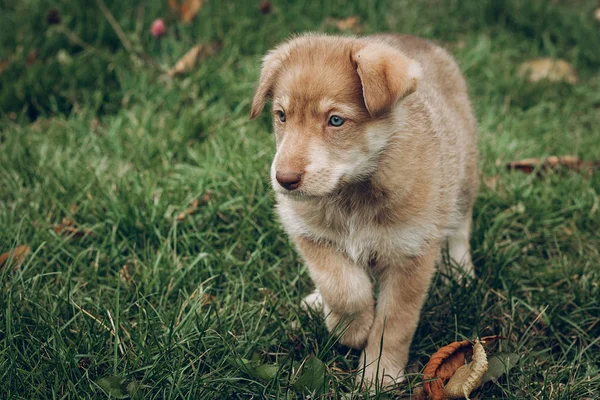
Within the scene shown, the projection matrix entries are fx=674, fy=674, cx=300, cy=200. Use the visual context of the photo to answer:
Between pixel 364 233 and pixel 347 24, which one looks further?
pixel 347 24

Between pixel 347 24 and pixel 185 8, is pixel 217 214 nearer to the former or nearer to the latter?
pixel 185 8

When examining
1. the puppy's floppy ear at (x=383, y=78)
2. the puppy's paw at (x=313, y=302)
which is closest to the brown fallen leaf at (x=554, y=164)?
the puppy's paw at (x=313, y=302)

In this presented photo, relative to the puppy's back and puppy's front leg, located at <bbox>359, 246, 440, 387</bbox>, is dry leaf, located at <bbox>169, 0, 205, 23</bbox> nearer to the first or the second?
the puppy's back

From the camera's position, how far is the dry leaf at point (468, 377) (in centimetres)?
272

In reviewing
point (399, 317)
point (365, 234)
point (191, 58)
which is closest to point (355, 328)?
point (399, 317)

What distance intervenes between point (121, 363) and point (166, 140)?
2029mm

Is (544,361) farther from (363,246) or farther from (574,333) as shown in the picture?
(363,246)

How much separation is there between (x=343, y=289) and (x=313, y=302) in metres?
0.42

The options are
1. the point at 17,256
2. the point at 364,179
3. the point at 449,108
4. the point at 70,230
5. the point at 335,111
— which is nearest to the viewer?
the point at 335,111

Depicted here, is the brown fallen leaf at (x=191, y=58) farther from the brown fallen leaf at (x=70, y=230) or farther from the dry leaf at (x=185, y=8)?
the brown fallen leaf at (x=70, y=230)

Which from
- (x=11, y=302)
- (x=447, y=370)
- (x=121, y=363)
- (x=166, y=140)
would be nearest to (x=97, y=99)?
(x=166, y=140)

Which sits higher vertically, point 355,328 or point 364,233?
point 364,233

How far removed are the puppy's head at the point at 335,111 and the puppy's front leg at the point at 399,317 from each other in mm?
519

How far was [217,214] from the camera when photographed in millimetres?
3949
